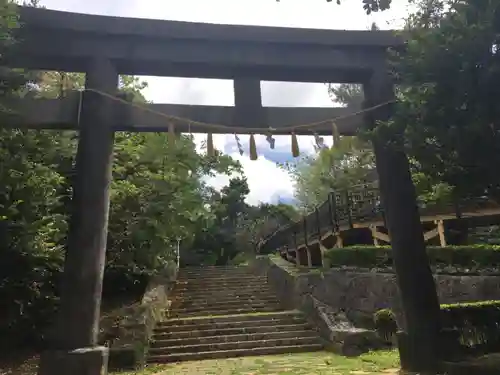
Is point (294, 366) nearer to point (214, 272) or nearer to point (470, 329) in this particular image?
point (470, 329)

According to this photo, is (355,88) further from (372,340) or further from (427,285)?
(427,285)

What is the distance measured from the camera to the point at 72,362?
494 cm

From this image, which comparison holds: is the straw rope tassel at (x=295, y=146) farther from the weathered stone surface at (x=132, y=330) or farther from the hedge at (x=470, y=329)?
the weathered stone surface at (x=132, y=330)

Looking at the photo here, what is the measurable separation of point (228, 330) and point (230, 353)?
108 cm

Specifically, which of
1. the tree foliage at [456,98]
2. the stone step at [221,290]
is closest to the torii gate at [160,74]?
the tree foliage at [456,98]

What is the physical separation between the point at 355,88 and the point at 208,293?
12296 mm

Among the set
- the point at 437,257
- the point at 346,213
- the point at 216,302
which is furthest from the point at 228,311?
the point at 346,213

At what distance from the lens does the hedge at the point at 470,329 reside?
5.71m

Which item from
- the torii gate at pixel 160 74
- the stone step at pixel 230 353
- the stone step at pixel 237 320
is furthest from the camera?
the stone step at pixel 237 320

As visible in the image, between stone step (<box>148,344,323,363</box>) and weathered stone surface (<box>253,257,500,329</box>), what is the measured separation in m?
1.72

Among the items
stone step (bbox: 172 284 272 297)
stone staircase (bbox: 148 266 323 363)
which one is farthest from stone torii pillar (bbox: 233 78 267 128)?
stone step (bbox: 172 284 272 297)

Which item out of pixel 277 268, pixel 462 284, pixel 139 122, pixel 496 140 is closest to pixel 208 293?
pixel 277 268

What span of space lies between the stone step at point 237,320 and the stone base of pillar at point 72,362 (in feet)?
18.5

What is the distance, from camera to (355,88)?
20891 millimetres
